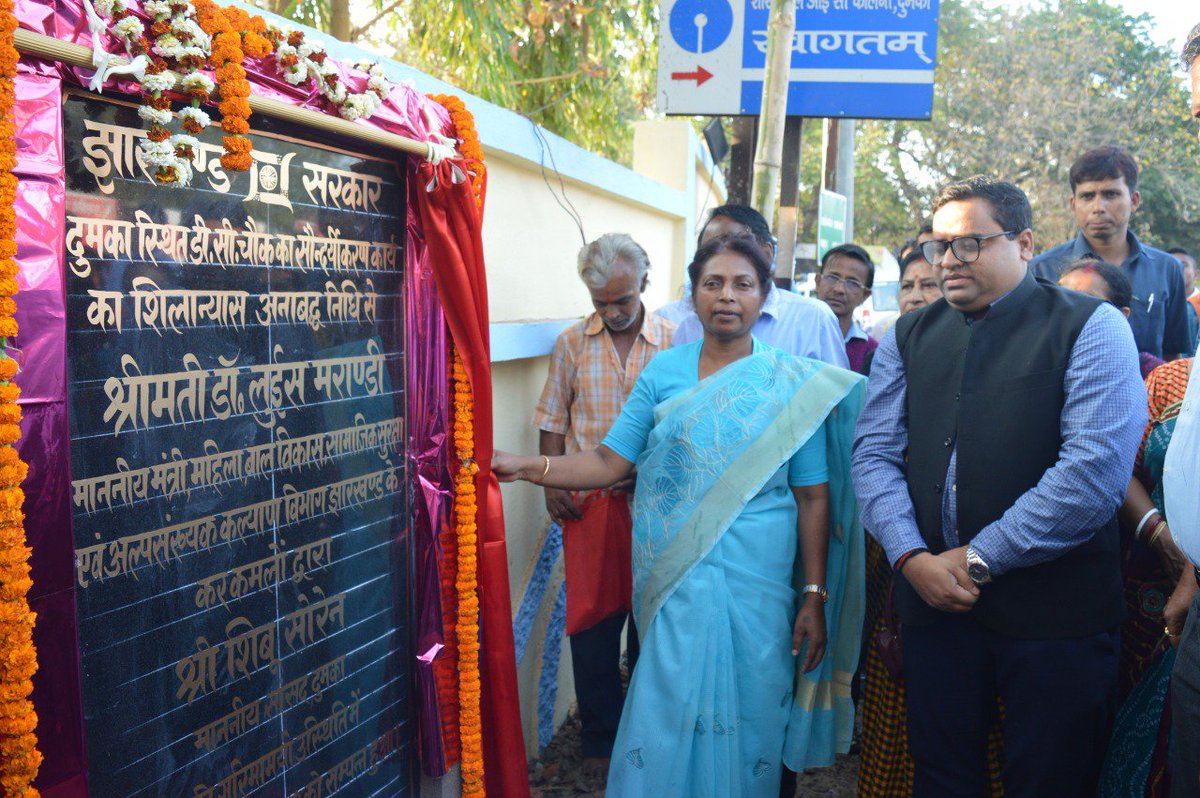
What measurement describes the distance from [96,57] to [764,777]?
7.53ft

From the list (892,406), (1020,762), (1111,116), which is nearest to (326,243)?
(892,406)

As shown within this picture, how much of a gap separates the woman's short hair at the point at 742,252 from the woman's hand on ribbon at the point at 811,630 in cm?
88

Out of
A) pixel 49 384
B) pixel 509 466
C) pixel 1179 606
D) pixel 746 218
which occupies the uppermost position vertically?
pixel 746 218

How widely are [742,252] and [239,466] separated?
1.52 meters

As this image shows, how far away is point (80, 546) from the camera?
1701 mm

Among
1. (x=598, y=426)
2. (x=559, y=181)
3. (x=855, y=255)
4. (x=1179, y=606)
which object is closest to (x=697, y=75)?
(x=855, y=255)

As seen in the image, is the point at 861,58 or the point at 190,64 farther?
the point at 861,58

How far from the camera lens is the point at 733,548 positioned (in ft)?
9.02

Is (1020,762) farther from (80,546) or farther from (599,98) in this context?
(599,98)

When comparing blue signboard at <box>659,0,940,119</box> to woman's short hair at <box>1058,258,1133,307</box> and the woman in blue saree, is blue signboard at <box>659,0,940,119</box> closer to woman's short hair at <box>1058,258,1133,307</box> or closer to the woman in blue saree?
woman's short hair at <box>1058,258,1133,307</box>

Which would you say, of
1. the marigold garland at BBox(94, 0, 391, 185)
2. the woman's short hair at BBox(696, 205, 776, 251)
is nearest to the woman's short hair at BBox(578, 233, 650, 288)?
the woman's short hair at BBox(696, 205, 776, 251)

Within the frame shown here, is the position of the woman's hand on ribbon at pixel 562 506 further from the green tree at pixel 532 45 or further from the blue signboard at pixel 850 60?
the green tree at pixel 532 45

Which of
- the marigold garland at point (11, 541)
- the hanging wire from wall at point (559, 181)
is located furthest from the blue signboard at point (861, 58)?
the marigold garland at point (11, 541)

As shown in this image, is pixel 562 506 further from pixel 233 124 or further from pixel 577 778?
pixel 233 124
